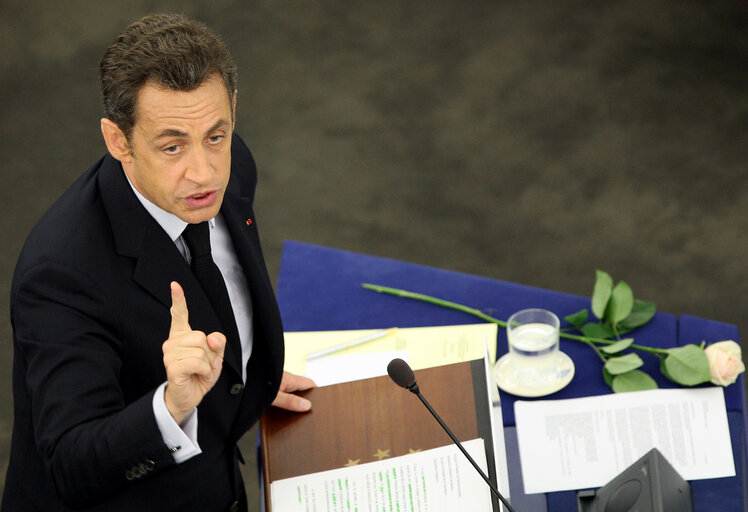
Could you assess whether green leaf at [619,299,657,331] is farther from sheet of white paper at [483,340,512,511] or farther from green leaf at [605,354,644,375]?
sheet of white paper at [483,340,512,511]

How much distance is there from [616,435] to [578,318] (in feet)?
1.04

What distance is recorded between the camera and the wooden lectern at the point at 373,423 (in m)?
1.84

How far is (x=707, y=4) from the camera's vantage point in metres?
4.56

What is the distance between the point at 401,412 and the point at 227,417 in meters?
0.33

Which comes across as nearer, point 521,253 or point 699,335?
point 699,335

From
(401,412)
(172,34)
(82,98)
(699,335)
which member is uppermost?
(82,98)

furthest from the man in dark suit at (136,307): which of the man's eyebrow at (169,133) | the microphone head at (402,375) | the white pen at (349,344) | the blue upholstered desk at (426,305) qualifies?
the blue upholstered desk at (426,305)

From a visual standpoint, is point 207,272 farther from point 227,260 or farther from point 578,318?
point 578,318

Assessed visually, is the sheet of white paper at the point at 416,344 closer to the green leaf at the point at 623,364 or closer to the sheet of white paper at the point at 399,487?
the green leaf at the point at 623,364

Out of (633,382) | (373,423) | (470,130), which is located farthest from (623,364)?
(470,130)

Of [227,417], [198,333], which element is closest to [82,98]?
[227,417]

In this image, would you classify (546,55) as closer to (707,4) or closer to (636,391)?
(707,4)

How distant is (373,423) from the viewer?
1.88 metres

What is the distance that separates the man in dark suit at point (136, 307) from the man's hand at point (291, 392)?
11cm
